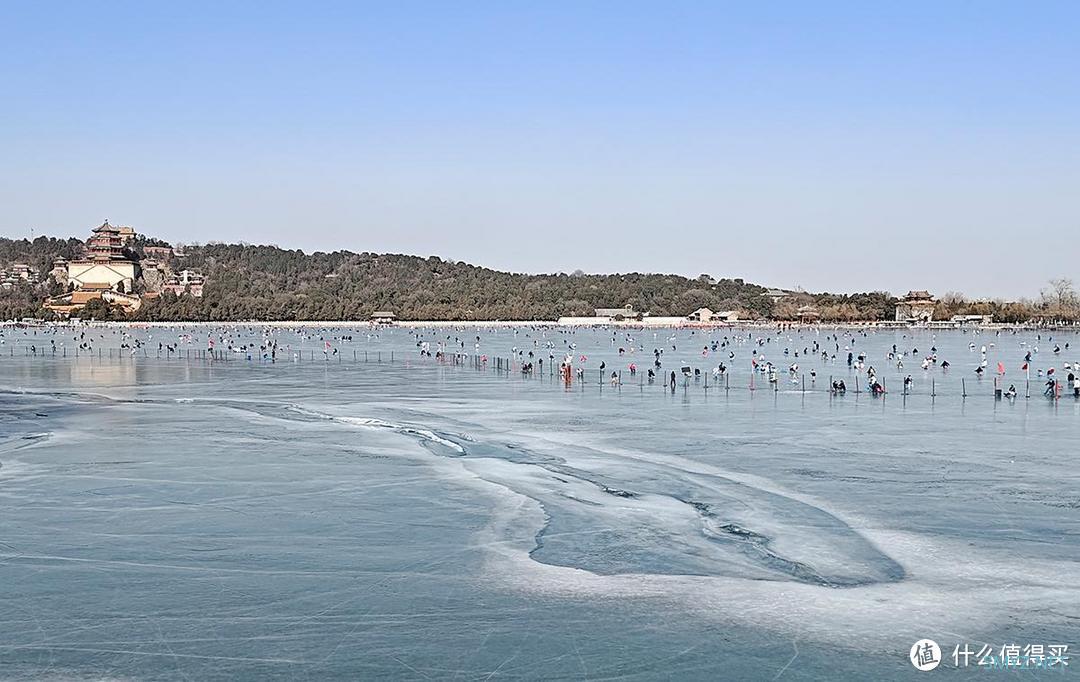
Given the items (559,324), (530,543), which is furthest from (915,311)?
(530,543)

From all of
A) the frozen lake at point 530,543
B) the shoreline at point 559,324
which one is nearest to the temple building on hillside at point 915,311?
the shoreline at point 559,324

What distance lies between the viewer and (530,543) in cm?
1409

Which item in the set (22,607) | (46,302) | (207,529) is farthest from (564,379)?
(46,302)

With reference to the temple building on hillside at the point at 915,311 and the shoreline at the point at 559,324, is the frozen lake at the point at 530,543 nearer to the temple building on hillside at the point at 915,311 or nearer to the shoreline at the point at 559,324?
the shoreline at the point at 559,324

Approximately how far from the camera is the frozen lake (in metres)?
10.0

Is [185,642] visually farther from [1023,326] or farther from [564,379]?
[1023,326]

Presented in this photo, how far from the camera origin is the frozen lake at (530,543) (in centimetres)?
1002

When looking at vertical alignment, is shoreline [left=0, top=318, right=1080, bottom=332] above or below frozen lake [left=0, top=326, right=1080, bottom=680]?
above

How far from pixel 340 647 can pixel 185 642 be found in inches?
A: 55.9

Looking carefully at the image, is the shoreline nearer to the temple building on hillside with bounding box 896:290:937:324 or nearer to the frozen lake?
the temple building on hillside with bounding box 896:290:937:324

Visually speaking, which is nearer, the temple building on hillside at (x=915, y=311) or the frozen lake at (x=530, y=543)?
the frozen lake at (x=530, y=543)

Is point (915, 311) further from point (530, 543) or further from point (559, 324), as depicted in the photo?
point (530, 543)

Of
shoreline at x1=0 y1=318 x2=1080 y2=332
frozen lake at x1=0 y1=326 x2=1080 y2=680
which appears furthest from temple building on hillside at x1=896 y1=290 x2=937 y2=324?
frozen lake at x1=0 y1=326 x2=1080 y2=680

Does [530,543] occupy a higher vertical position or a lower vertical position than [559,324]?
lower
